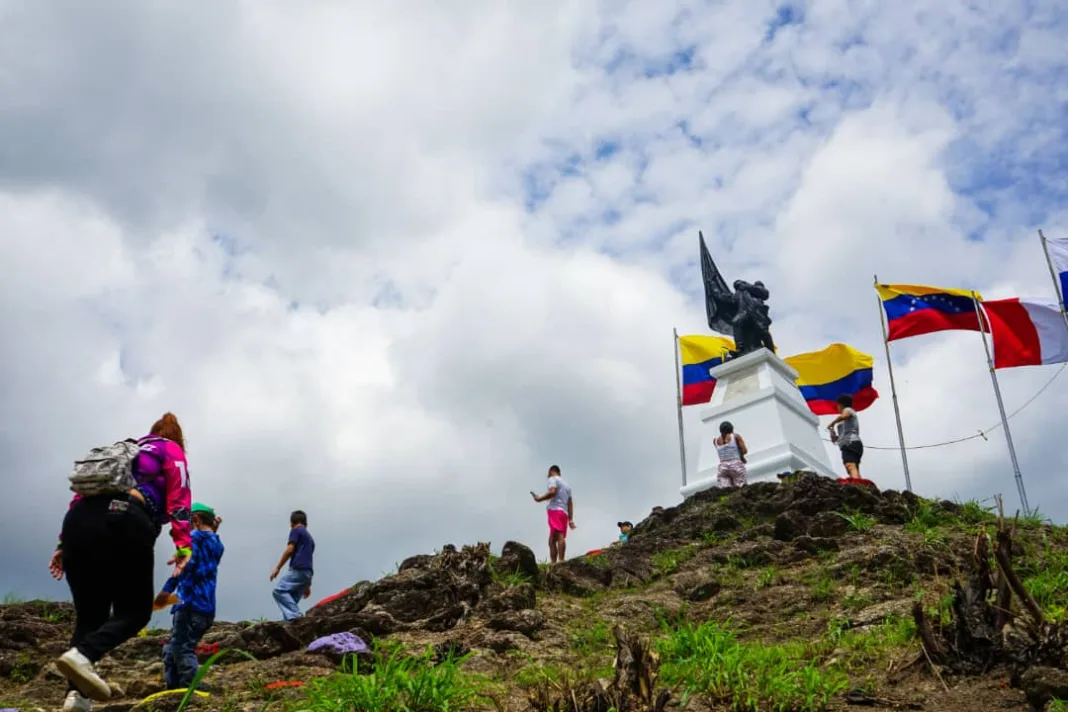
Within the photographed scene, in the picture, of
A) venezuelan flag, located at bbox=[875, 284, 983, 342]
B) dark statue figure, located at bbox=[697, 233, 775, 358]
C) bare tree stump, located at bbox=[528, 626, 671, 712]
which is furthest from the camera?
dark statue figure, located at bbox=[697, 233, 775, 358]

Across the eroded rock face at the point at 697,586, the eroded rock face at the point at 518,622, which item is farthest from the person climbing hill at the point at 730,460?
the eroded rock face at the point at 518,622

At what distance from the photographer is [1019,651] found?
448cm

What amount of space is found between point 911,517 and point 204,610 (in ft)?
26.5

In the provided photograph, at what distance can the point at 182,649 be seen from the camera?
5.62 m

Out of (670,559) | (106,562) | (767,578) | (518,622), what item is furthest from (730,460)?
(106,562)

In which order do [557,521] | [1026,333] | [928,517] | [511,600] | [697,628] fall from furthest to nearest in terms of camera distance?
[1026,333] < [557,521] < [928,517] < [511,600] < [697,628]

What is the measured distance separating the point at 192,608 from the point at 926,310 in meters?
15.5

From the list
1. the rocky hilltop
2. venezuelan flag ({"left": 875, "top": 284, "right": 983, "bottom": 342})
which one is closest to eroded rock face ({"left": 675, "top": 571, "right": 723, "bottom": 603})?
the rocky hilltop

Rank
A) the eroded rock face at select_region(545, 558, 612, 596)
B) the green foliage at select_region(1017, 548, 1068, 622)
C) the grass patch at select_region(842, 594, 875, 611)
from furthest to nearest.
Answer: the eroded rock face at select_region(545, 558, 612, 596) → the grass patch at select_region(842, 594, 875, 611) → the green foliage at select_region(1017, 548, 1068, 622)

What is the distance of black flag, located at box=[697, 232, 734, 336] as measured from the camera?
20206 mm

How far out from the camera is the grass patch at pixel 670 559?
32.0ft

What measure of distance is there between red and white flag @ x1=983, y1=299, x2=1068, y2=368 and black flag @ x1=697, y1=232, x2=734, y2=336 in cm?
531

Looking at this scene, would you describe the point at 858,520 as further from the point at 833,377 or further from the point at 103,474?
the point at 833,377

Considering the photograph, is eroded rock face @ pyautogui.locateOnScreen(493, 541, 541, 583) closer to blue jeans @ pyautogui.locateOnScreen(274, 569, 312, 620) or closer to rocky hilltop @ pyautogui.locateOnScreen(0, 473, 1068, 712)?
rocky hilltop @ pyautogui.locateOnScreen(0, 473, 1068, 712)
